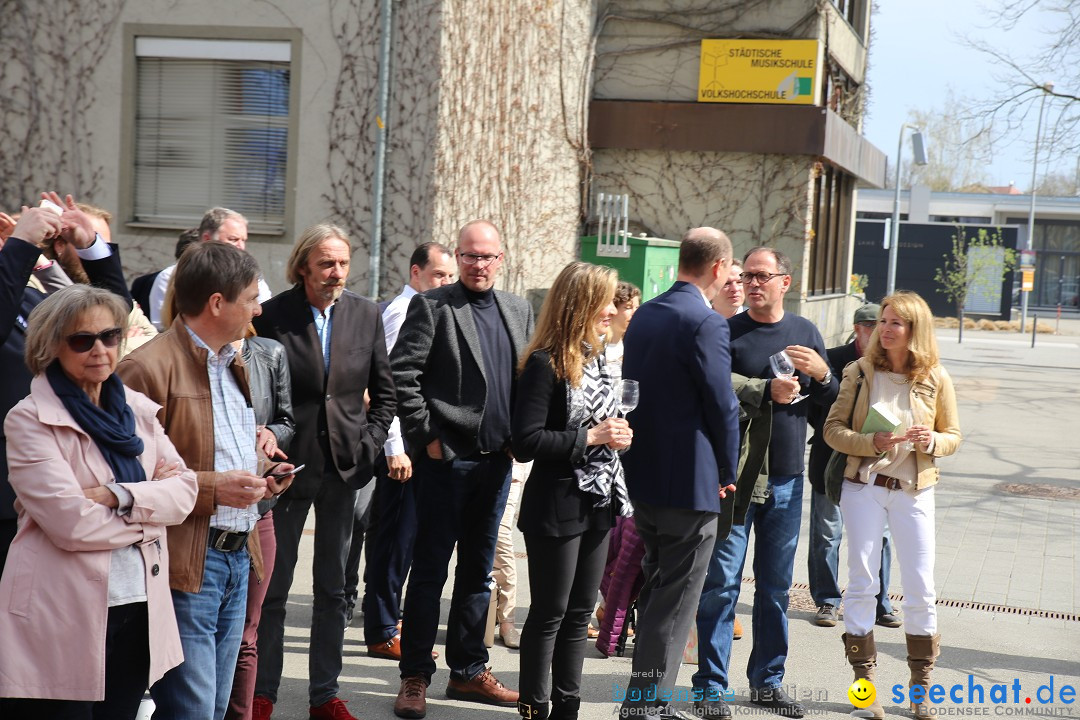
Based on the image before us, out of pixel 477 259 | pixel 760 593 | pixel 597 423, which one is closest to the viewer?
pixel 597 423

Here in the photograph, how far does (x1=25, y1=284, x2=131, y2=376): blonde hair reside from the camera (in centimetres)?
316

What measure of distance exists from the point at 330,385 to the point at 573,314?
1.07 meters

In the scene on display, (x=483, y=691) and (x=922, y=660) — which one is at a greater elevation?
(x=922, y=660)

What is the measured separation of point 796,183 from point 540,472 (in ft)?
39.4

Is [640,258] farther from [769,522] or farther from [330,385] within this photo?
[330,385]

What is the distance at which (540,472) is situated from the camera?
4668 millimetres

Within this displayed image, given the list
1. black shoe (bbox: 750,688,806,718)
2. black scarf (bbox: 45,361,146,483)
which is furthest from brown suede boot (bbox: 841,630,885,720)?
black scarf (bbox: 45,361,146,483)

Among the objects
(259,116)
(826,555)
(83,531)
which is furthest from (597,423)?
(259,116)

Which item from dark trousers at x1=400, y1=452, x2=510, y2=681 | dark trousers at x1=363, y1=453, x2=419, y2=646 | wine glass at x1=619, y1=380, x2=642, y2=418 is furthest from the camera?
dark trousers at x1=363, y1=453, x2=419, y2=646

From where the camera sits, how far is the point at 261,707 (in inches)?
182

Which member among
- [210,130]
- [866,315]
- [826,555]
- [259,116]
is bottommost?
[826,555]

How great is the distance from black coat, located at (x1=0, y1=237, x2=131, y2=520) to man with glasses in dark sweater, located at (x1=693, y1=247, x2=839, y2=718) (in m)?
2.98

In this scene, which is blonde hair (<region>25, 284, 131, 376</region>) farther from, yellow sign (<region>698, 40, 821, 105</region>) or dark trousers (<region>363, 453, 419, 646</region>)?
yellow sign (<region>698, 40, 821, 105</region>)

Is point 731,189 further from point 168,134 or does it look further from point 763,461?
point 763,461
